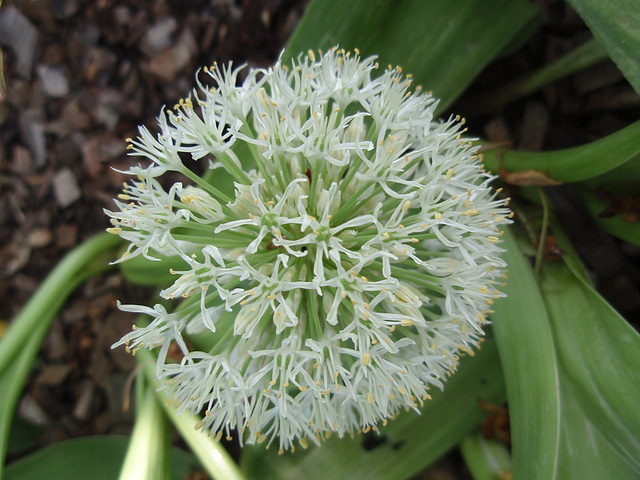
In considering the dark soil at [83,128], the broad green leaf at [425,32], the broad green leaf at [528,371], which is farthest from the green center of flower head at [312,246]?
the dark soil at [83,128]

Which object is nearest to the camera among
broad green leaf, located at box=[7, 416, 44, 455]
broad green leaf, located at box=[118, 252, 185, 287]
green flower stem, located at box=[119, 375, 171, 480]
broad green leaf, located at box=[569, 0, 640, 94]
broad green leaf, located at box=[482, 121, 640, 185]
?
broad green leaf, located at box=[569, 0, 640, 94]

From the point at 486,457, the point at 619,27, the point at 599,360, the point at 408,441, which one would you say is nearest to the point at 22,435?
the point at 408,441

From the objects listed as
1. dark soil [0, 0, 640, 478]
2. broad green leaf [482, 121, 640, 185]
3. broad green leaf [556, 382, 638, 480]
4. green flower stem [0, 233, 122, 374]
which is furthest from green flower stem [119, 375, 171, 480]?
broad green leaf [482, 121, 640, 185]

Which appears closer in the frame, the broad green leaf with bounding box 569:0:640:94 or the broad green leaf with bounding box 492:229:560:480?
the broad green leaf with bounding box 569:0:640:94

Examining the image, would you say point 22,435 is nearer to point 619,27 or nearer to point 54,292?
point 54,292

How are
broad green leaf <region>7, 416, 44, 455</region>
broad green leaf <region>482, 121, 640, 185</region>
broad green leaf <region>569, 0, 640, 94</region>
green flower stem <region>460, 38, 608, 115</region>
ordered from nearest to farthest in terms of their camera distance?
broad green leaf <region>569, 0, 640, 94</region> < broad green leaf <region>482, 121, 640, 185</region> < green flower stem <region>460, 38, 608, 115</region> < broad green leaf <region>7, 416, 44, 455</region>

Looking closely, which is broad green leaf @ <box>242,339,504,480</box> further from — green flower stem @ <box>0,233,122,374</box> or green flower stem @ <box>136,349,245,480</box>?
green flower stem @ <box>0,233,122,374</box>

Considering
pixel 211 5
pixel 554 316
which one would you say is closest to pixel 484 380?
pixel 554 316

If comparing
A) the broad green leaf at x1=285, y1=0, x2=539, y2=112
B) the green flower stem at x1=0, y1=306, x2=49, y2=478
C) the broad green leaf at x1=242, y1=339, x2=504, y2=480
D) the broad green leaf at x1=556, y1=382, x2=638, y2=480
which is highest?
the broad green leaf at x1=285, y1=0, x2=539, y2=112
